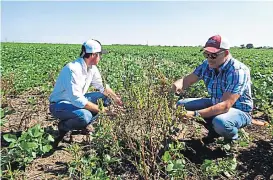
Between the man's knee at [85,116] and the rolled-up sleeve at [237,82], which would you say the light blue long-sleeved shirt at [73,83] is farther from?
the rolled-up sleeve at [237,82]

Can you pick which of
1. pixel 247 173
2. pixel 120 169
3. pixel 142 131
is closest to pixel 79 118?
pixel 120 169

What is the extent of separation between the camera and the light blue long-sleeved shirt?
3535mm

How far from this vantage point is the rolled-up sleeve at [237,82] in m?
3.32

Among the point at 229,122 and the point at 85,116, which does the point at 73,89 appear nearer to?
the point at 85,116

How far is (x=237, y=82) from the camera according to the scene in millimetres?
3336

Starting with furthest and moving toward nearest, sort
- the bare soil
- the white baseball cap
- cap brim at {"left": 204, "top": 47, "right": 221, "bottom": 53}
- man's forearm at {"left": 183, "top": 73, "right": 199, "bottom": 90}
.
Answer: man's forearm at {"left": 183, "top": 73, "right": 199, "bottom": 90}, the white baseball cap, cap brim at {"left": 204, "top": 47, "right": 221, "bottom": 53}, the bare soil

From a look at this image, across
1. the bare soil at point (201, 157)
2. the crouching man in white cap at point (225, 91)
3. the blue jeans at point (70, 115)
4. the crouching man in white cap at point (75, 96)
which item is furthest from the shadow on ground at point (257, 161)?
the blue jeans at point (70, 115)

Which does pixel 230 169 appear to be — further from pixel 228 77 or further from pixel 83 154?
pixel 83 154

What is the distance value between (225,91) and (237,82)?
151 mm

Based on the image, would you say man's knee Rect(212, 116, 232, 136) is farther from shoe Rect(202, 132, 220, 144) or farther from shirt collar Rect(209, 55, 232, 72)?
shirt collar Rect(209, 55, 232, 72)

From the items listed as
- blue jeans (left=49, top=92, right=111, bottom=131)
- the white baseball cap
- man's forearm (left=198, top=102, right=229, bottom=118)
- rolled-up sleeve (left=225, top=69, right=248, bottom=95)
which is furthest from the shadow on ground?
the white baseball cap

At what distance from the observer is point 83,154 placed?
3.29 meters

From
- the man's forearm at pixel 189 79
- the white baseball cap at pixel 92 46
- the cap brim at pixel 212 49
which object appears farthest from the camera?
the man's forearm at pixel 189 79

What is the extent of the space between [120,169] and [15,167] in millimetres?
938
